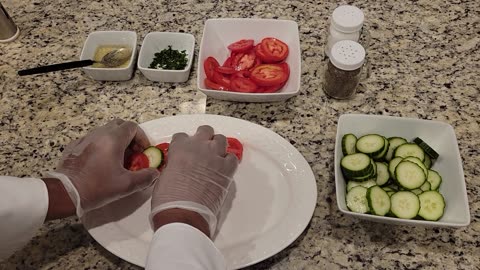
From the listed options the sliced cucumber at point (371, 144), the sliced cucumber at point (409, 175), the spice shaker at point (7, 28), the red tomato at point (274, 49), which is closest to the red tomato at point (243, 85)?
the red tomato at point (274, 49)

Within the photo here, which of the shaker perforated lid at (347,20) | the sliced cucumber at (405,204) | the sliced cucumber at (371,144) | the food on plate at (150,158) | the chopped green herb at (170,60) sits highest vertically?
the shaker perforated lid at (347,20)

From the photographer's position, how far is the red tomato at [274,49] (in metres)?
1.13

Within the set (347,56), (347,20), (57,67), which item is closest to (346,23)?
(347,20)

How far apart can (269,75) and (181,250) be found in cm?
56

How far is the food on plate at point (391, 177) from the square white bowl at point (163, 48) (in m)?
0.49

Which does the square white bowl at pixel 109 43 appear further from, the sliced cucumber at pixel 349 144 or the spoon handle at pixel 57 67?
the sliced cucumber at pixel 349 144

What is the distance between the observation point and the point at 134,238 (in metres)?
0.91

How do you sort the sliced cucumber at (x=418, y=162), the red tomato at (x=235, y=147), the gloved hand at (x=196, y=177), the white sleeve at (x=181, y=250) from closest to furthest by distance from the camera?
the white sleeve at (x=181, y=250), the gloved hand at (x=196, y=177), the sliced cucumber at (x=418, y=162), the red tomato at (x=235, y=147)

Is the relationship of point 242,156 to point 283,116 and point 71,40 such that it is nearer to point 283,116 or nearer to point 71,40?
point 283,116

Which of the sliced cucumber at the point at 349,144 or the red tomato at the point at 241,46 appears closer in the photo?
the sliced cucumber at the point at 349,144

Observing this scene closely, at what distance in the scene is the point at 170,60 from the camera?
1171 millimetres

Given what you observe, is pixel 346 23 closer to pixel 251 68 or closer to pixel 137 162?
pixel 251 68

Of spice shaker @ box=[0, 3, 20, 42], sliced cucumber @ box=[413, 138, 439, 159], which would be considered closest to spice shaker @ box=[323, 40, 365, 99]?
sliced cucumber @ box=[413, 138, 439, 159]

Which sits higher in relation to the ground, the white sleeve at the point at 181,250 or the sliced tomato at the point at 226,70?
the sliced tomato at the point at 226,70
